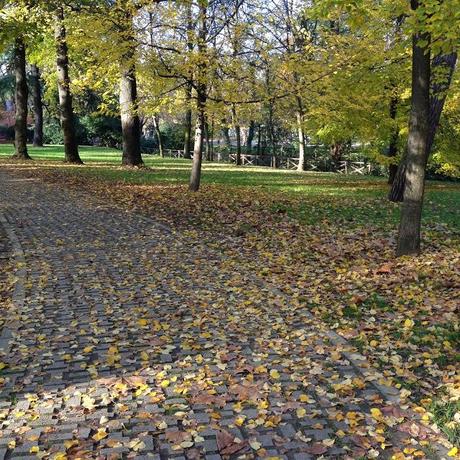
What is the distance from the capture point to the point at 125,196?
14.8 meters

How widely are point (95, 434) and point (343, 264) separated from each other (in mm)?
5418

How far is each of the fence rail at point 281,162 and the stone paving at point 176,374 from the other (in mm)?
25574

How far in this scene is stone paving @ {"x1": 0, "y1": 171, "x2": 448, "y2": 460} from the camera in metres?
3.82

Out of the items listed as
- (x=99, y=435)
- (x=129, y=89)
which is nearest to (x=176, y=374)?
(x=99, y=435)

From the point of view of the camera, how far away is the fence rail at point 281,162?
32375 millimetres

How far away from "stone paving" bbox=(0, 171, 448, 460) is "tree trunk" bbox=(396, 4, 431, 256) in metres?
2.59

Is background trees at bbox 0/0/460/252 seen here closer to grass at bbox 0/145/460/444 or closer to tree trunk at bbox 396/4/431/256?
grass at bbox 0/145/460/444

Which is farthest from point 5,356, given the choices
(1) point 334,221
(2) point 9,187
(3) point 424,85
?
(2) point 9,187

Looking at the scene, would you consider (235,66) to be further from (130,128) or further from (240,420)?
(240,420)

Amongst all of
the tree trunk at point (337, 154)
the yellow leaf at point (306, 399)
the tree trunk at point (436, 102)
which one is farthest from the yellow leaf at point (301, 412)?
the tree trunk at point (337, 154)

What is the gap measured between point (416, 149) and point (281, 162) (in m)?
30.8

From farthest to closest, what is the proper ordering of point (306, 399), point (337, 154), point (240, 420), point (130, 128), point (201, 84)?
point (337, 154) → point (130, 128) → point (201, 84) → point (306, 399) → point (240, 420)

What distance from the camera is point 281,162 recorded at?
126ft

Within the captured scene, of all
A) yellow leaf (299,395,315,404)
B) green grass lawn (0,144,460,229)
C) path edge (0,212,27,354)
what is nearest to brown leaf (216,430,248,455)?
yellow leaf (299,395,315,404)
